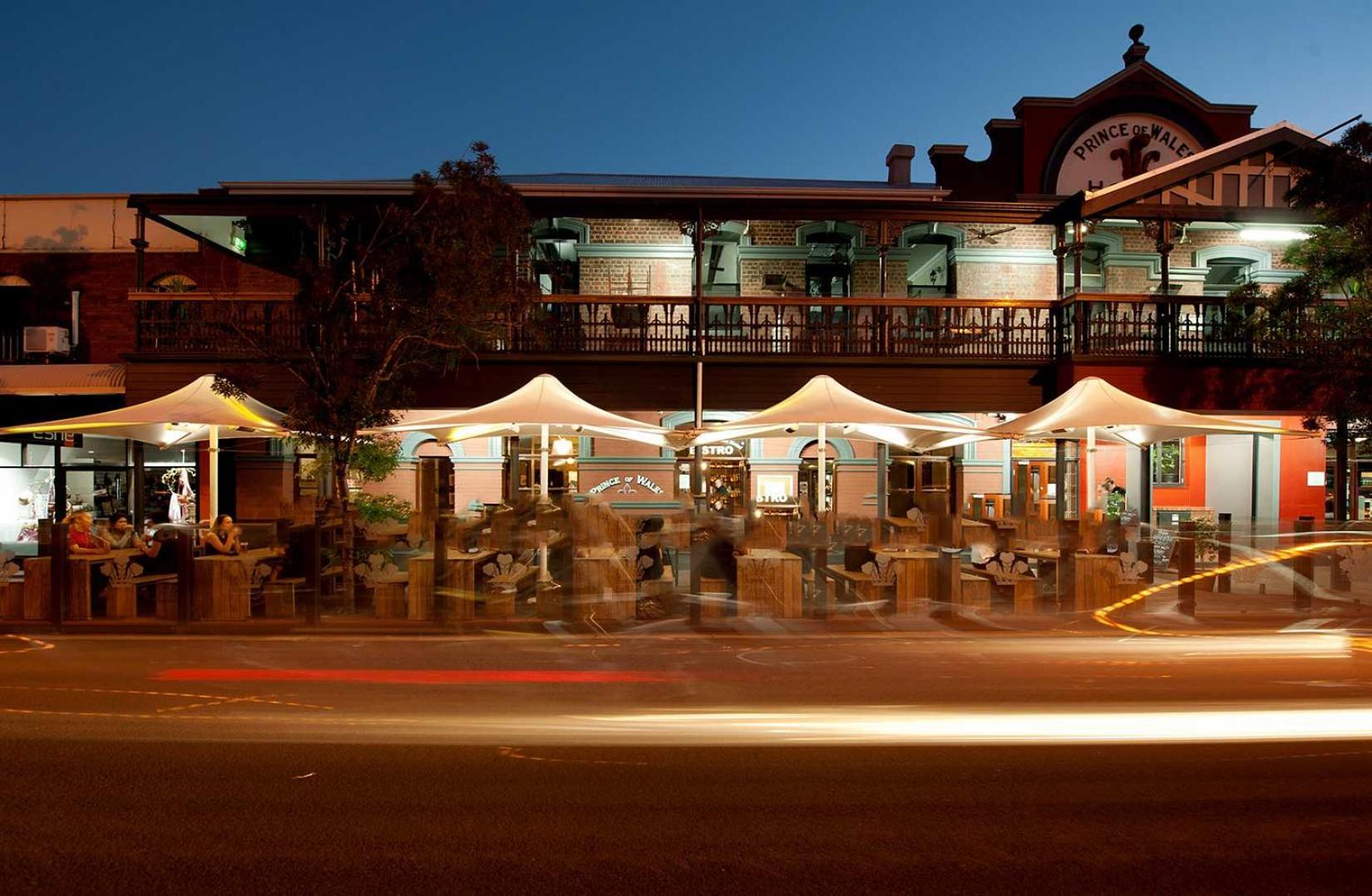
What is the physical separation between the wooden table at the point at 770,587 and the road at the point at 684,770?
178 cm

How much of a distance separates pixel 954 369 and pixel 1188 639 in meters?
7.58

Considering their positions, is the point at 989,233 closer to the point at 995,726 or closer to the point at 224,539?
the point at 995,726

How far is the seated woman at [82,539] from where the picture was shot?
995 centimetres

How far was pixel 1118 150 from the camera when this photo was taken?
67.0ft

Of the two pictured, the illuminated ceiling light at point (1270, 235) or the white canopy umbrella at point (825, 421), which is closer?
the white canopy umbrella at point (825, 421)

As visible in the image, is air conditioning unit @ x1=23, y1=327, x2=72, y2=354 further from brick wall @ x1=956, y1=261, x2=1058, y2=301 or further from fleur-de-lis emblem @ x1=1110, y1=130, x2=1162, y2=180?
fleur-de-lis emblem @ x1=1110, y1=130, x2=1162, y2=180

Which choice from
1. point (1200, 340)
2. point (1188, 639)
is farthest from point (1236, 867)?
point (1200, 340)

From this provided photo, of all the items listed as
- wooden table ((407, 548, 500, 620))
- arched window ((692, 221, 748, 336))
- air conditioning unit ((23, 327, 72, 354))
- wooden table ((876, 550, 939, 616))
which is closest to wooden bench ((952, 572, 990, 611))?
wooden table ((876, 550, 939, 616))

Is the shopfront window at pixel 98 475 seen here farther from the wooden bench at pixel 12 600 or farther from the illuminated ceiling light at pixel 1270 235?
the illuminated ceiling light at pixel 1270 235

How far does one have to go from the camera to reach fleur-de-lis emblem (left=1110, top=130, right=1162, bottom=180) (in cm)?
2020

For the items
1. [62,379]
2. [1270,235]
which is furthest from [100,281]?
[1270,235]

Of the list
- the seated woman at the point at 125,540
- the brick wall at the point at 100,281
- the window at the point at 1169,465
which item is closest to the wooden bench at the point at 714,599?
the seated woman at the point at 125,540

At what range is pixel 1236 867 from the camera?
3.94 metres

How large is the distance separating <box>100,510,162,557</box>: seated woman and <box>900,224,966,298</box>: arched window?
14.9 metres
